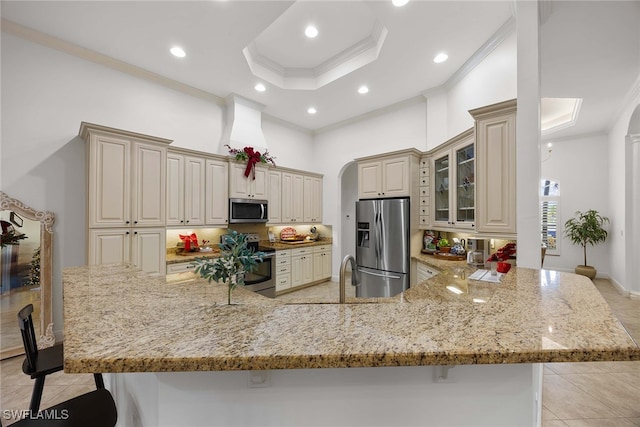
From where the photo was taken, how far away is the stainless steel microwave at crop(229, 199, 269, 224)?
4.14m

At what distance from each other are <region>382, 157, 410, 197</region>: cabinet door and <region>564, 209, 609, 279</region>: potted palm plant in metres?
4.40

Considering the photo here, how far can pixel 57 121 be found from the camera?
2.88 metres

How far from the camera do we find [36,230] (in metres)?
2.72

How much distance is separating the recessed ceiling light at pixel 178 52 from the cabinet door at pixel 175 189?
123 cm

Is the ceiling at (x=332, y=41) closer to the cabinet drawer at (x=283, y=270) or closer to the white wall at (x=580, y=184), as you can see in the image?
the white wall at (x=580, y=184)

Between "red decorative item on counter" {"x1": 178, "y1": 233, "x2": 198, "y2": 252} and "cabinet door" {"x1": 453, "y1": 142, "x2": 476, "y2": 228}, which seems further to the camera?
"red decorative item on counter" {"x1": 178, "y1": 233, "x2": 198, "y2": 252}

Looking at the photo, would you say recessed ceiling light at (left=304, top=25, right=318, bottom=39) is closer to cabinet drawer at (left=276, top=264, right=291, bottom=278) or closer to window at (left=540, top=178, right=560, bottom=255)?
cabinet drawer at (left=276, top=264, right=291, bottom=278)

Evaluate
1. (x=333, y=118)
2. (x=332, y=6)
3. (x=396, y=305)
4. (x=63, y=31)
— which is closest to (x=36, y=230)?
(x=63, y=31)

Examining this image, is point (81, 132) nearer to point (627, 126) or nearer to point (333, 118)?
point (333, 118)

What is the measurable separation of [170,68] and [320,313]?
13.1 ft

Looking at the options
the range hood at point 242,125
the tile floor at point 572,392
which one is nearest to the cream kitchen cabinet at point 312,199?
the range hood at point 242,125

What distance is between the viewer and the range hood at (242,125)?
4266 millimetres

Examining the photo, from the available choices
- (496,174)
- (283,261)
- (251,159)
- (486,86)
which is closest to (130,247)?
(251,159)

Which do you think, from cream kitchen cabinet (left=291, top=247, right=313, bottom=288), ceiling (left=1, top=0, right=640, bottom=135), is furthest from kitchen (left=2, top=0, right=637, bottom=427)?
cream kitchen cabinet (left=291, top=247, right=313, bottom=288)
